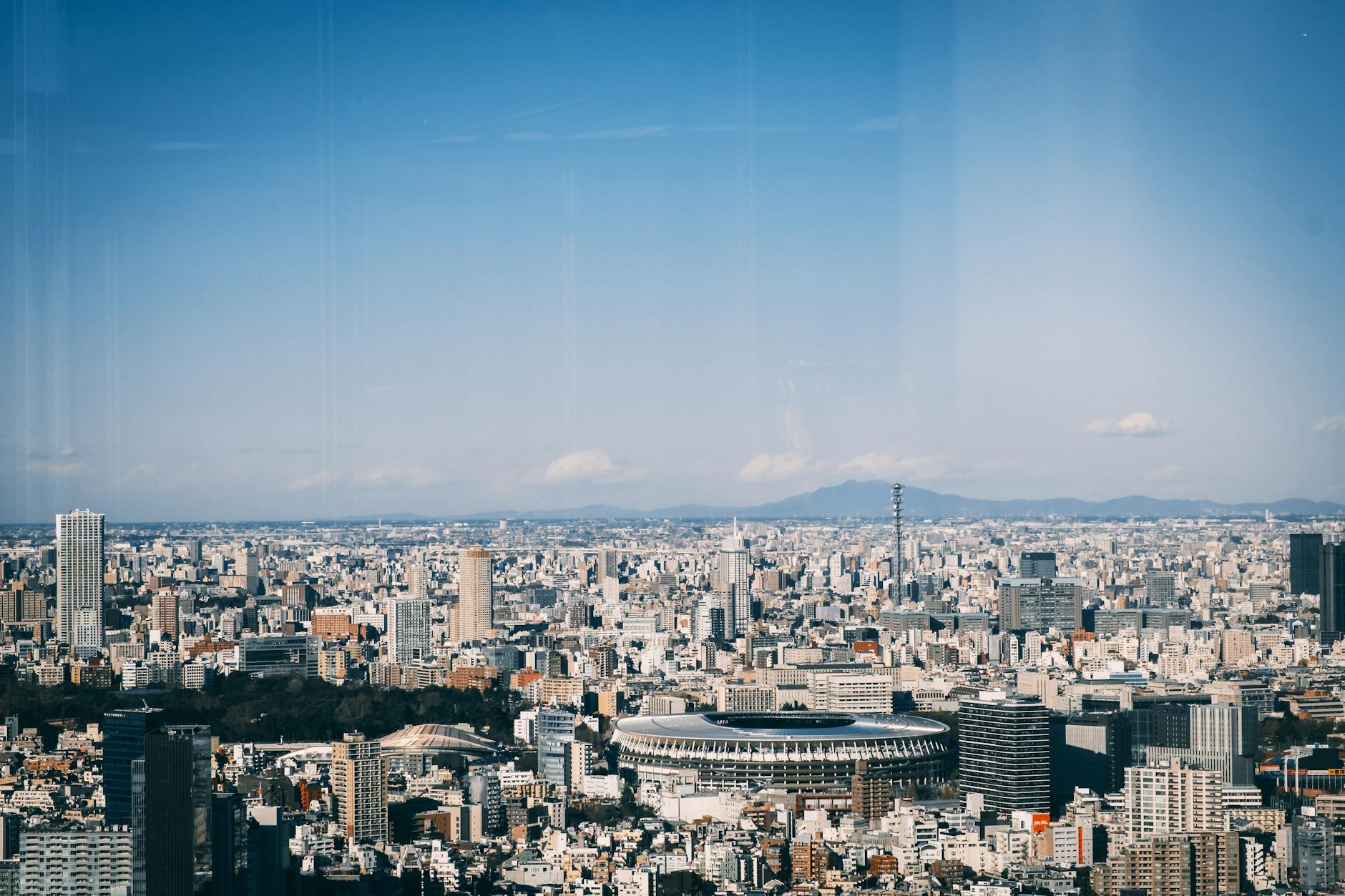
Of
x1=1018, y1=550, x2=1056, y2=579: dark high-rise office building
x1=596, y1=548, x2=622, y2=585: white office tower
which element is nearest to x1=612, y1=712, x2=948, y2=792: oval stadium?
x1=596, y1=548, x2=622, y2=585: white office tower

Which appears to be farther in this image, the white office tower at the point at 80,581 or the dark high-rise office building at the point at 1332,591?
the dark high-rise office building at the point at 1332,591

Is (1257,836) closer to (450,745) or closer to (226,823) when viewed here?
(226,823)

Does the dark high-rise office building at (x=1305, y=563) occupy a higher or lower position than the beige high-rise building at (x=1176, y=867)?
higher

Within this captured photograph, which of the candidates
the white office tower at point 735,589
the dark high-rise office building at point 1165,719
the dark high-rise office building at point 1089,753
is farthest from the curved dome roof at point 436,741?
the dark high-rise office building at point 1165,719

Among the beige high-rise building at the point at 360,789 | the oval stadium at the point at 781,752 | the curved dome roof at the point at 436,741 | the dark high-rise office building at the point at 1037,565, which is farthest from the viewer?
the dark high-rise office building at the point at 1037,565

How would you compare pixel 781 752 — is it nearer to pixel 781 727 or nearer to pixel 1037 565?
pixel 781 727

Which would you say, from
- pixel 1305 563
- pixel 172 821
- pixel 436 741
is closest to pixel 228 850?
pixel 172 821

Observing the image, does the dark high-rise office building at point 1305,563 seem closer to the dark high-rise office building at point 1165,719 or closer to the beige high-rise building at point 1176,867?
the dark high-rise office building at point 1165,719

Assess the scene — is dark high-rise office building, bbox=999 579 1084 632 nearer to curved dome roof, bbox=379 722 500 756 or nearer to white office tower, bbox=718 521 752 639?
white office tower, bbox=718 521 752 639
